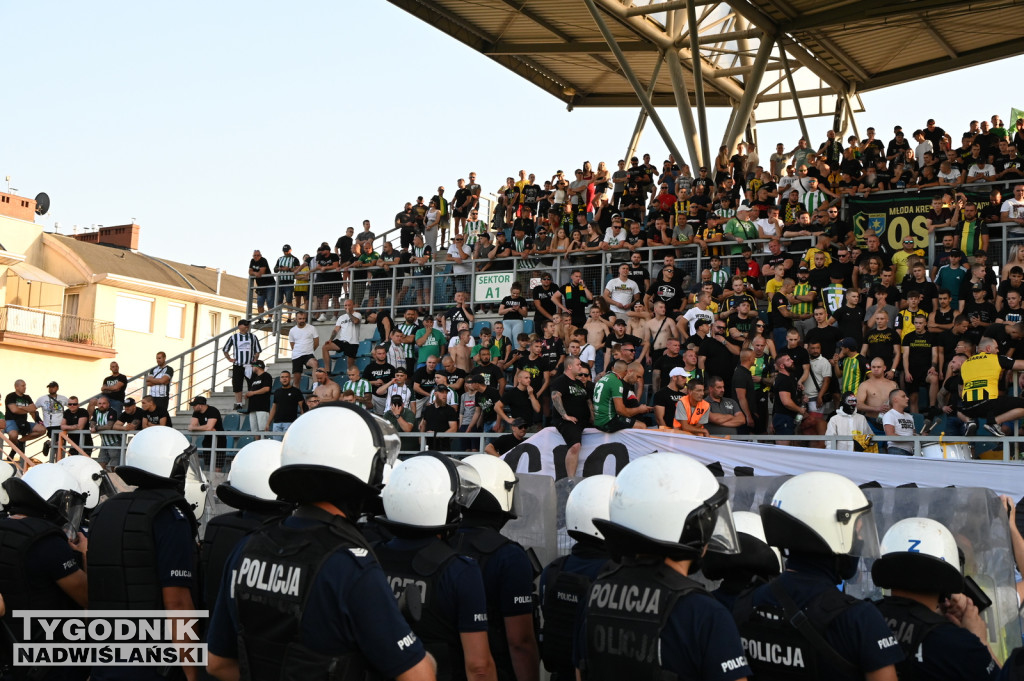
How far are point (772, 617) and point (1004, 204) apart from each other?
44.8ft

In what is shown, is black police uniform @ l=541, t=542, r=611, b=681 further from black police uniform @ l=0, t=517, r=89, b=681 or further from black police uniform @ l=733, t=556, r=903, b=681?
black police uniform @ l=0, t=517, r=89, b=681

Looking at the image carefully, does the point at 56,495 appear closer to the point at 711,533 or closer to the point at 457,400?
the point at 711,533

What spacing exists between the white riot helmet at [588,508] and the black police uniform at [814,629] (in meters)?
1.32

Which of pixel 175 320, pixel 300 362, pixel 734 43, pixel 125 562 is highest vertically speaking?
pixel 734 43

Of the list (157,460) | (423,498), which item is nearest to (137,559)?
(157,460)

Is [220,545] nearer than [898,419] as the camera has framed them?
Yes

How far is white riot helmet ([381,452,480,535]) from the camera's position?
193 inches

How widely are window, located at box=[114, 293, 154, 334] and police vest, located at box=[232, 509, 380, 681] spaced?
1667 inches

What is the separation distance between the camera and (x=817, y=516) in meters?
4.35

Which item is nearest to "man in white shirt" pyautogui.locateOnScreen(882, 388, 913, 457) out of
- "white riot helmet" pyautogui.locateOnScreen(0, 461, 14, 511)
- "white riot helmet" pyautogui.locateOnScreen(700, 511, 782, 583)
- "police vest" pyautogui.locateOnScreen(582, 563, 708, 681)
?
"white riot helmet" pyautogui.locateOnScreen(700, 511, 782, 583)

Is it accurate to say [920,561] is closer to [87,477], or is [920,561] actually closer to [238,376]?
[87,477]

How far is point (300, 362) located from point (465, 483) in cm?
1549

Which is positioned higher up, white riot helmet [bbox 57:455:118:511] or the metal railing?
the metal railing

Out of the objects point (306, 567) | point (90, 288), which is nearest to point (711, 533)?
point (306, 567)
